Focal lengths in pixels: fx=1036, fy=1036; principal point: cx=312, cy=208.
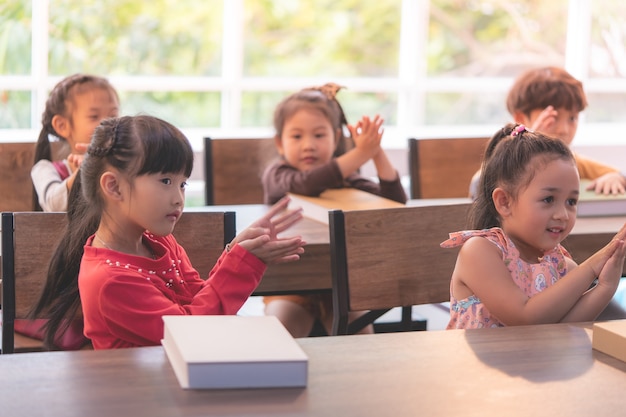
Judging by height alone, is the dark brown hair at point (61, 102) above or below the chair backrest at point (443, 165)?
above

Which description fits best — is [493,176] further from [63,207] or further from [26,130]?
[26,130]

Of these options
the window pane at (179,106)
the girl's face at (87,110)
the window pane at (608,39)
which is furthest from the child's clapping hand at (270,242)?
the window pane at (608,39)

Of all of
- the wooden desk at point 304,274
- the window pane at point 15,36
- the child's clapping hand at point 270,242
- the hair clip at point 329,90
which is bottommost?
the wooden desk at point 304,274

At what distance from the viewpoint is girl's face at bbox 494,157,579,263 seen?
1979 millimetres

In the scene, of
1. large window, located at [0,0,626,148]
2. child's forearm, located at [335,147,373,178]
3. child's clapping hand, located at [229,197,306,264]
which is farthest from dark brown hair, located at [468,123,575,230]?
large window, located at [0,0,626,148]

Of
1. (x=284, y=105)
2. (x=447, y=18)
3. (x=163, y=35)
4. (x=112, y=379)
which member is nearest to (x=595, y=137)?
(x=447, y=18)

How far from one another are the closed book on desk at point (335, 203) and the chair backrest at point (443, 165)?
0.58 meters

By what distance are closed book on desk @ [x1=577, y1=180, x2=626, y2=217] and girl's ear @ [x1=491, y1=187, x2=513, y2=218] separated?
1.15 metres

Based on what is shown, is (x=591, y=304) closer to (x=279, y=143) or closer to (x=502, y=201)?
(x=502, y=201)

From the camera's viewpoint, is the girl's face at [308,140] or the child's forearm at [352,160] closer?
the child's forearm at [352,160]

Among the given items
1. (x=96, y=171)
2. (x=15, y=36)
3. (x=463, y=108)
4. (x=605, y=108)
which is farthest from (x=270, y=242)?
(x=605, y=108)

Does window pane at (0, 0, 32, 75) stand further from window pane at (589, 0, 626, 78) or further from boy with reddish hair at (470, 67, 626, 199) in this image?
window pane at (589, 0, 626, 78)

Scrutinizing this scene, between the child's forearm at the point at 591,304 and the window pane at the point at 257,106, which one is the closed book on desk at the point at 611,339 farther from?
the window pane at the point at 257,106

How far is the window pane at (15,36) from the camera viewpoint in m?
5.11
